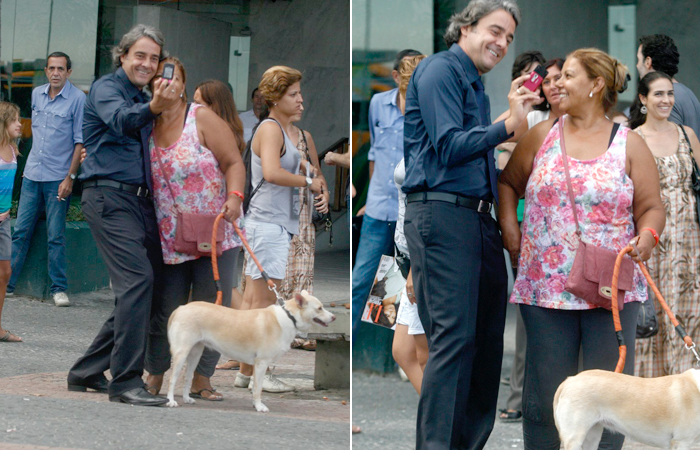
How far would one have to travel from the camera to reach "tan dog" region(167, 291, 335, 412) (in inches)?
213

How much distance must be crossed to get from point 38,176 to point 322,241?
17.7 ft

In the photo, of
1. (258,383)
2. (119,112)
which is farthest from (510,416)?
(119,112)

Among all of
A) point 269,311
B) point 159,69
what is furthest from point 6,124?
point 269,311

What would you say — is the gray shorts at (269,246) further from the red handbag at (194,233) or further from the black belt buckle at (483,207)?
the black belt buckle at (483,207)

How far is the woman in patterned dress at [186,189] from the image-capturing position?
5535 mm

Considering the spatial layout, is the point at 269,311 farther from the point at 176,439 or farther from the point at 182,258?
the point at 176,439

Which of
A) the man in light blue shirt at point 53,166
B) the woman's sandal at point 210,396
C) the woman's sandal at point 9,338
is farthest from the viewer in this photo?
the man in light blue shirt at point 53,166

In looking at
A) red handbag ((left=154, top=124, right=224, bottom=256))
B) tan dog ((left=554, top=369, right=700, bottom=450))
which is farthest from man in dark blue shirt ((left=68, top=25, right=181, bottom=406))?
tan dog ((left=554, top=369, right=700, bottom=450))

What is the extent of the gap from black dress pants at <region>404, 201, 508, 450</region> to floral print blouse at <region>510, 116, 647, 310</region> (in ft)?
0.66

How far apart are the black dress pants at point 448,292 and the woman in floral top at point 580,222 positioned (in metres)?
0.22

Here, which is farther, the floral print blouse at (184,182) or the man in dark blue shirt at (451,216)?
the floral print blouse at (184,182)

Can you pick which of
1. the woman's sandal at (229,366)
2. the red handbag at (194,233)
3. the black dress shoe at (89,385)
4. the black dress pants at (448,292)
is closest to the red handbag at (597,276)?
the black dress pants at (448,292)

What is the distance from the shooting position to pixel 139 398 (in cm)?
540

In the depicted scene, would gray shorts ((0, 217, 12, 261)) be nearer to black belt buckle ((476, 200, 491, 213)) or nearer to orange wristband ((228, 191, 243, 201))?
orange wristband ((228, 191, 243, 201))
